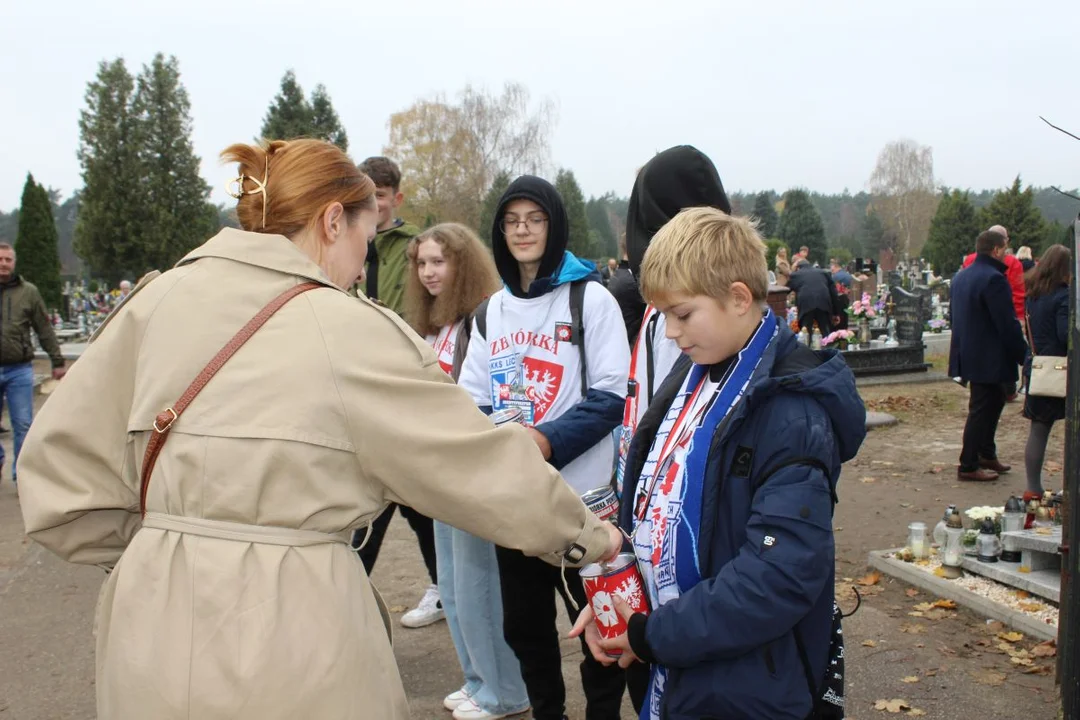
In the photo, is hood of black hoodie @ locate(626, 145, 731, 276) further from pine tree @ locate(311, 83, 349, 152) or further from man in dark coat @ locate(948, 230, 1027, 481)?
pine tree @ locate(311, 83, 349, 152)

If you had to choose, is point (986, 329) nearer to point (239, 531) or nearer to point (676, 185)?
point (676, 185)

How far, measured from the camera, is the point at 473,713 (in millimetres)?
3652

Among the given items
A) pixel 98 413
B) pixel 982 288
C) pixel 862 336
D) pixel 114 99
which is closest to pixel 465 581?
pixel 98 413

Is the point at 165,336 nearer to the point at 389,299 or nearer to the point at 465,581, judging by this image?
the point at 465,581

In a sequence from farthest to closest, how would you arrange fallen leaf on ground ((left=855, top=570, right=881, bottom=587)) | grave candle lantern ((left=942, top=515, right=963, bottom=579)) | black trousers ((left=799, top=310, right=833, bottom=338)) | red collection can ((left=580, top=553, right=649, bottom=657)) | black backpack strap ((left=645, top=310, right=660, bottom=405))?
black trousers ((left=799, top=310, right=833, bottom=338)) < fallen leaf on ground ((left=855, top=570, right=881, bottom=587)) < grave candle lantern ((left=942, top=515, right=963, bottom=579)) < black backpack strap ((left=645, top=310, right=660, bottom=405)) < red collection can ((left=580, top=553, right=649, bottom=657))

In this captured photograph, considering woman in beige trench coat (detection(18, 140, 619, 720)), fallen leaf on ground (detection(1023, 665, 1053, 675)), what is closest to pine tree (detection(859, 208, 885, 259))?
fallen leaf on ground (detection(1023, 665, 1053, 675))

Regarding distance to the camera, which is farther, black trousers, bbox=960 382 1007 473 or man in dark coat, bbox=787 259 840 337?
man in dark coat, bbox=787 259 840 337

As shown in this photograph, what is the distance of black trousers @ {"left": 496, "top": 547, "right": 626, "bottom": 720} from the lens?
123 inches

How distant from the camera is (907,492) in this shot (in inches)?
291

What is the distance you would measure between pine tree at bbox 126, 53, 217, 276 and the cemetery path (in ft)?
146

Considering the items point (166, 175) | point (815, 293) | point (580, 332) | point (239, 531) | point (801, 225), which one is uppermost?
point (166, 175)

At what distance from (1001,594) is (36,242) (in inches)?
1373

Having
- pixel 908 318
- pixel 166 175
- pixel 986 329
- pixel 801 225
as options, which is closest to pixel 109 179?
pixel 166 175

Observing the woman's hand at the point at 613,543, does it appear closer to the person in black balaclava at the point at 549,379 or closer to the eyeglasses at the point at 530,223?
the person in black balaclava at the point at 549,379
